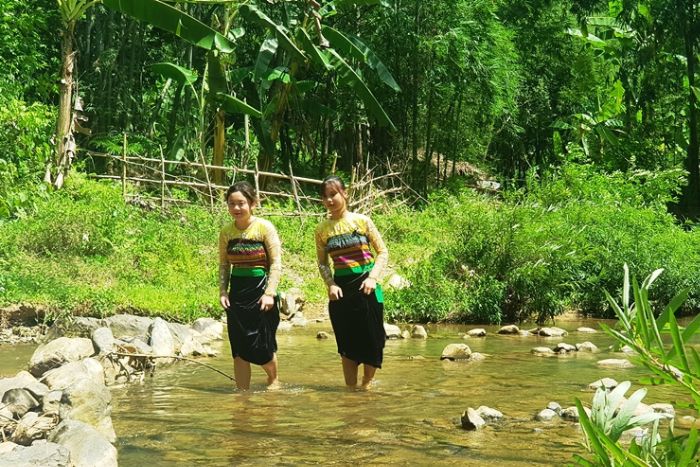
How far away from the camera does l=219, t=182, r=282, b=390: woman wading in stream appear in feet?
21.6

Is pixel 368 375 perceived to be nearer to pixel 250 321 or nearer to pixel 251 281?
pixel 250 321

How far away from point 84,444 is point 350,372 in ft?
9.34

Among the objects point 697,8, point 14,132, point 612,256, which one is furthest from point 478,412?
point 697,8

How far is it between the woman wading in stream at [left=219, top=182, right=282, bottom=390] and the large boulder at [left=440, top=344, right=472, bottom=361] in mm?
2502

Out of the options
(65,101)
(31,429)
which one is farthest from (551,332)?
(65,101)

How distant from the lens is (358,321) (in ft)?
22.1

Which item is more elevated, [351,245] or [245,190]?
[245,190]

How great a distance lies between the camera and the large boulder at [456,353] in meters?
8.71

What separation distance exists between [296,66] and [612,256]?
8.31 m

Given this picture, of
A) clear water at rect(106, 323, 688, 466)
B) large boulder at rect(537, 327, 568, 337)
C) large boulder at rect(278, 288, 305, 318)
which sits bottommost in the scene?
clear water at rect(106, 323, 688, 466)

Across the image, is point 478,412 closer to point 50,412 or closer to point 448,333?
point 50,412

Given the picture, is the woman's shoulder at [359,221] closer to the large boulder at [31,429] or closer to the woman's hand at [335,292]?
the woman's hand at [335,292]

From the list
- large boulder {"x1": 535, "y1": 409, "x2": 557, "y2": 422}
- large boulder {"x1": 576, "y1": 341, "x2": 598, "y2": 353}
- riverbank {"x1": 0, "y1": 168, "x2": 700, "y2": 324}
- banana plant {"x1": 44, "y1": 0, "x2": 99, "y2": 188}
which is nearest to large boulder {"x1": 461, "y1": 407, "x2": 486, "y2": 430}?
large boulder {"x1": 535, "y1": 409, "x2": 557, "y2": 422}

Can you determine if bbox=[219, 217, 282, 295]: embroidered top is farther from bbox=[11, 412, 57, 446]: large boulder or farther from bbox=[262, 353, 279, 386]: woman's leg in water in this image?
bbox=[11, 412, 57, 446]: large boulder
